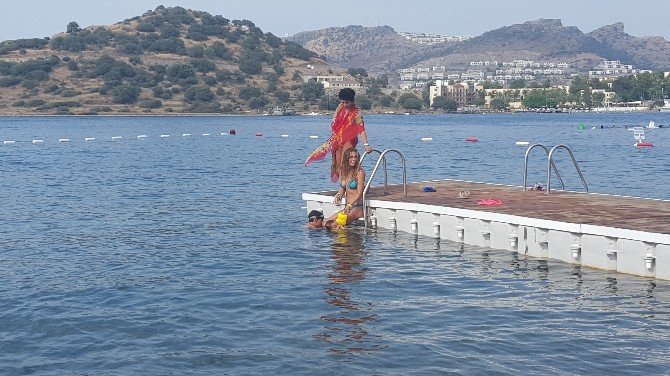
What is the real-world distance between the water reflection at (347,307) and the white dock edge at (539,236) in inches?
56.3

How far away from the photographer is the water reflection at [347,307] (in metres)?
16.0

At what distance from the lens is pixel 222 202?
38156mm

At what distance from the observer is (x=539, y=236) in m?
21.8

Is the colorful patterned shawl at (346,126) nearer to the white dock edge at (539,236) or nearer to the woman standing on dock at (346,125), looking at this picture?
the woman standing on dock at (346,125)

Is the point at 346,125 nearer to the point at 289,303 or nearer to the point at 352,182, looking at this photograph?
the point at 352,182

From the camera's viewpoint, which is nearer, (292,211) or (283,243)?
(283,243)

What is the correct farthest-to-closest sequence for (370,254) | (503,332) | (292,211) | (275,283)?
(292,211), (370,254), (275,283), (503,332)

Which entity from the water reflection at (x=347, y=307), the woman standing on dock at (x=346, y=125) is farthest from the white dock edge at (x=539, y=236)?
the woman standing on dock at (x=346, y=125)

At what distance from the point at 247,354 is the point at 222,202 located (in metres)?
23.0

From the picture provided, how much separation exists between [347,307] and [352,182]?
26.4 ft

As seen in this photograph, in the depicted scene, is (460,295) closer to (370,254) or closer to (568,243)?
(568,243)

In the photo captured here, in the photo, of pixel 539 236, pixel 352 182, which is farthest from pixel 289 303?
pixel 352 182

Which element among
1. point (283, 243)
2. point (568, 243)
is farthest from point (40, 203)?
point (568, 243)

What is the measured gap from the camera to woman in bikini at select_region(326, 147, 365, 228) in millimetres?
26188
